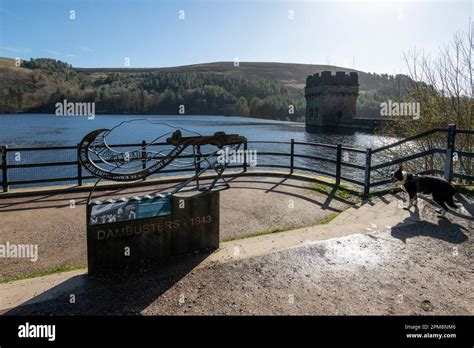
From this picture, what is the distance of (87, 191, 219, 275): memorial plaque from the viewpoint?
4.47 metres

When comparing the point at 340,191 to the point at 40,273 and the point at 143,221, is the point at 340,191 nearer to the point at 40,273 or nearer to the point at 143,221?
the point at 143,221

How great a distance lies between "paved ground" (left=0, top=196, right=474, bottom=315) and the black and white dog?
0.79 meters

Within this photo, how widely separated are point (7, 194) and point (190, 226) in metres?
6.93

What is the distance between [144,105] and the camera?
398ft

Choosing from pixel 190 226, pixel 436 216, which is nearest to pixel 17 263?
pixel 190 226

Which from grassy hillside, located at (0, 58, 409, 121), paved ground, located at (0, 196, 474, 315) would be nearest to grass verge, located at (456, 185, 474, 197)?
paved ground, located at (0, 196, 474, 315)

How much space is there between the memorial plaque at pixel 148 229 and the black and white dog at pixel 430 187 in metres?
4.37

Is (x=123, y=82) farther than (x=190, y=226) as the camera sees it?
Yes

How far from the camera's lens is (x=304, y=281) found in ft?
14.0

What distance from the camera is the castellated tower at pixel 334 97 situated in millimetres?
76312

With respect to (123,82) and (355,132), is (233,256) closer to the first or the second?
(355,132)
